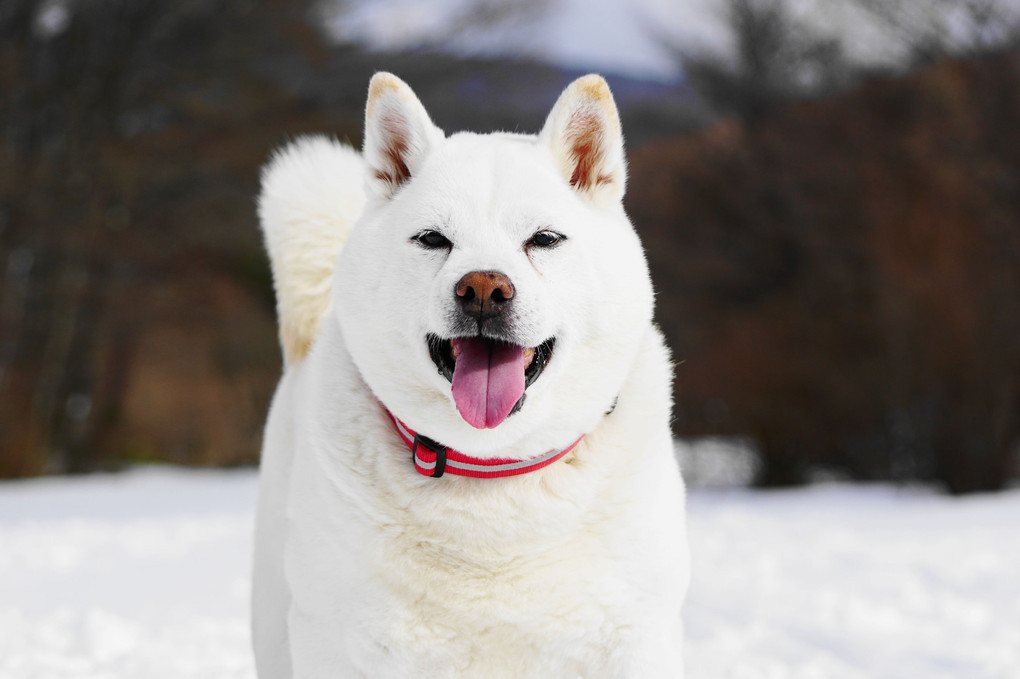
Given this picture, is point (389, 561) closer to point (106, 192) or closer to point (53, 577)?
point (53, 577)

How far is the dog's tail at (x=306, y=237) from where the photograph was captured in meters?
2.75

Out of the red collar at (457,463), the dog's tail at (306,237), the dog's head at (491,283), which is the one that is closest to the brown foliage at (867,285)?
the dog's tail at (306,237)

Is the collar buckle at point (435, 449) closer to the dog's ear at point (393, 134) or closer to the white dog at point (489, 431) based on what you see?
the white dog at point (489, 431)

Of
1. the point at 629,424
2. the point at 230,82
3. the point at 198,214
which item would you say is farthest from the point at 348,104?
the point at 629,424

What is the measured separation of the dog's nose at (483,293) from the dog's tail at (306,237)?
1002 millimetres

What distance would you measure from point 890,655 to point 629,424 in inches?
84.7

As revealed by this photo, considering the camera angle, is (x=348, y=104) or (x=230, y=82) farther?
(x=348, y=104)

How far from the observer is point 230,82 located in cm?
1297

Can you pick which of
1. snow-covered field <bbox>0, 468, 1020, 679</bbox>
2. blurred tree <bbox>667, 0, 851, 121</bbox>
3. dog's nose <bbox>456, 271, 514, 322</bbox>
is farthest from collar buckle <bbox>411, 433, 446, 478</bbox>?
blurred tree <bbox>667, 0, 851, 121</bbox>

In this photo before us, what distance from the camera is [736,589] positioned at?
187 inches

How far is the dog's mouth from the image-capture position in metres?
1.87

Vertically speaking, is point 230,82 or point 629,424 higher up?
point 230,82

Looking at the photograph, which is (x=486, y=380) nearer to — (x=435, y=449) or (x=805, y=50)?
(x=435, y=449)

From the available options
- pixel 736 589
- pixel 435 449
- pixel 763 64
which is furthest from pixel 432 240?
pixel 763 64
